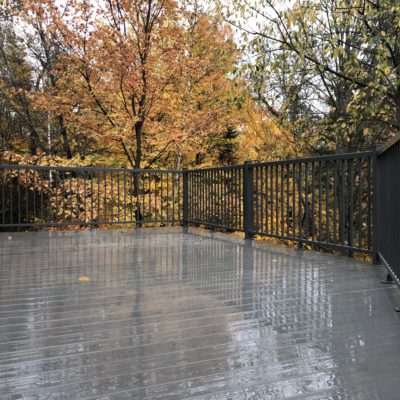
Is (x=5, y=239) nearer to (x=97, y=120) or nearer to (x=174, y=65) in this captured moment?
(x=97, y=120)

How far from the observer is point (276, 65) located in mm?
5191

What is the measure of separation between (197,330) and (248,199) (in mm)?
3309

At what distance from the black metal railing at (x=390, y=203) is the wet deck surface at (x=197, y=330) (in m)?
0.20

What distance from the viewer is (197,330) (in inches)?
70.0

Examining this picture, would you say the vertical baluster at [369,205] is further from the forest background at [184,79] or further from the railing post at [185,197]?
the railing post at [185,197]

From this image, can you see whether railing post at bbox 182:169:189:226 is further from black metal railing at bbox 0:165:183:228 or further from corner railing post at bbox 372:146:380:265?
corner railing post at bbox 372:146:380:265

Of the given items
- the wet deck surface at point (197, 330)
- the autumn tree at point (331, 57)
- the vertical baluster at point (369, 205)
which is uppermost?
the autumn tree at point (331, 57)

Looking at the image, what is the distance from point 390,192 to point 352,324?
0.99 m

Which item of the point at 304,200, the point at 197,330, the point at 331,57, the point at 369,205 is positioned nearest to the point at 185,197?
the point at 304,200

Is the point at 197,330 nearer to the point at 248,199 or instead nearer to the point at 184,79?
the point at 248,199

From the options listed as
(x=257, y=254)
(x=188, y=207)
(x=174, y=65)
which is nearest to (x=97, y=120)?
(x=174, y=65)

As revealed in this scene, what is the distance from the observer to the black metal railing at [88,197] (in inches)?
237

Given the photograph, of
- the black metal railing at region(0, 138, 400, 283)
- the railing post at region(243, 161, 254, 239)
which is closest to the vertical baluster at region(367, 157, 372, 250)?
the black metal railing at region(0, 138, 400, 283)

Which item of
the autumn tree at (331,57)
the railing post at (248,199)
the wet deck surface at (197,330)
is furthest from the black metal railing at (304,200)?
the autumn tree at (331,57)
